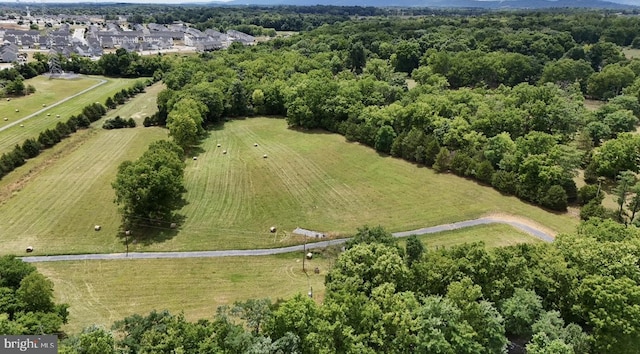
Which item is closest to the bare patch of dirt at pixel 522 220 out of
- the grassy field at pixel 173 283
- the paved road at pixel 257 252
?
the paved road at pixel 257 252

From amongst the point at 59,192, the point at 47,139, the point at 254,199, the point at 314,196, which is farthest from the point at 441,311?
the point at 47,139

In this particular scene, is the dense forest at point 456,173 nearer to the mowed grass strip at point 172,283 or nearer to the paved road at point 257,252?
the mowed grass strip at point 172,283

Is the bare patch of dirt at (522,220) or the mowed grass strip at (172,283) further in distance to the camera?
the bare patch of dirt at (522,220)

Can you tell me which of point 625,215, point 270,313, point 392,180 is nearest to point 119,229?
point 270,313

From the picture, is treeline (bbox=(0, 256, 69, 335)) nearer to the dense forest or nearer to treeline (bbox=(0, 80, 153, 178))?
the dense forest

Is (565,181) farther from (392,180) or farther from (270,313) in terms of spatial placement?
(270,313)

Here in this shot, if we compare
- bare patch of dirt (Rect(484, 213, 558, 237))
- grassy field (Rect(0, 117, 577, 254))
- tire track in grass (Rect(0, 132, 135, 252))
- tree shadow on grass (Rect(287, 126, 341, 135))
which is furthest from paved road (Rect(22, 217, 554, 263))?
Result: tree shadow on grass (Rect(287, 126, 341, 135))
